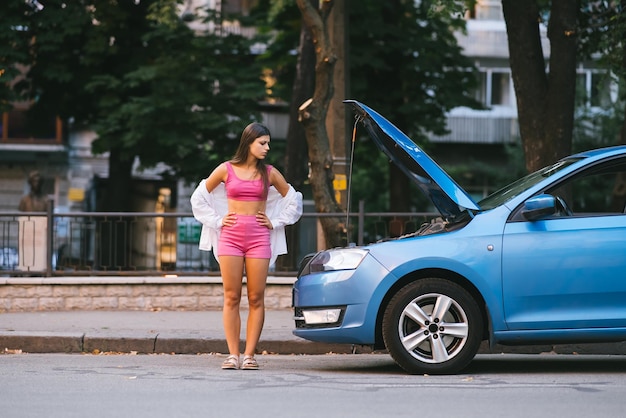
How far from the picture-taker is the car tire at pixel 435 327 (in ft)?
29.4

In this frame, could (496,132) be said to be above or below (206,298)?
above

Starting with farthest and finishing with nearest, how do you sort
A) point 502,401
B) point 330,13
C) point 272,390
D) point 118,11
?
point 118,11, point 330,13, point 272,390, point 502,401

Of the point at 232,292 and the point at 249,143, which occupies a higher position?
the point at 249,143

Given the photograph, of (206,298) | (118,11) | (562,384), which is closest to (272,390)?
(562,384)

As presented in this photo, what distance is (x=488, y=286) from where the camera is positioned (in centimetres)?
895

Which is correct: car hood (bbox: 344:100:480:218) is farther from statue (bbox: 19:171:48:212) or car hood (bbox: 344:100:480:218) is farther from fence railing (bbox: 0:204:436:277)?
statue (bbox: 19:171:48:212)

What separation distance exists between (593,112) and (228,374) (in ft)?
103

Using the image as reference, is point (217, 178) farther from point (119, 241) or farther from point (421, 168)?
point (119, 241)

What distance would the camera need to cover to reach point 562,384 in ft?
27.4

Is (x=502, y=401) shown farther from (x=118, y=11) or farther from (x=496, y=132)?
(x=496, y=132)

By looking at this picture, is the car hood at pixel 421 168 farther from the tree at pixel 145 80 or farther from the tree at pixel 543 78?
the tree at pixel 145 80

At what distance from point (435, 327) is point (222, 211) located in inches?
77.6

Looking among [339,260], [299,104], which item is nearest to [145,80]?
[299,104]

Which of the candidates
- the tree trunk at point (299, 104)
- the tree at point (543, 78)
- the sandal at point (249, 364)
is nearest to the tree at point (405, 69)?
the tree trunk at point (299, 104)
